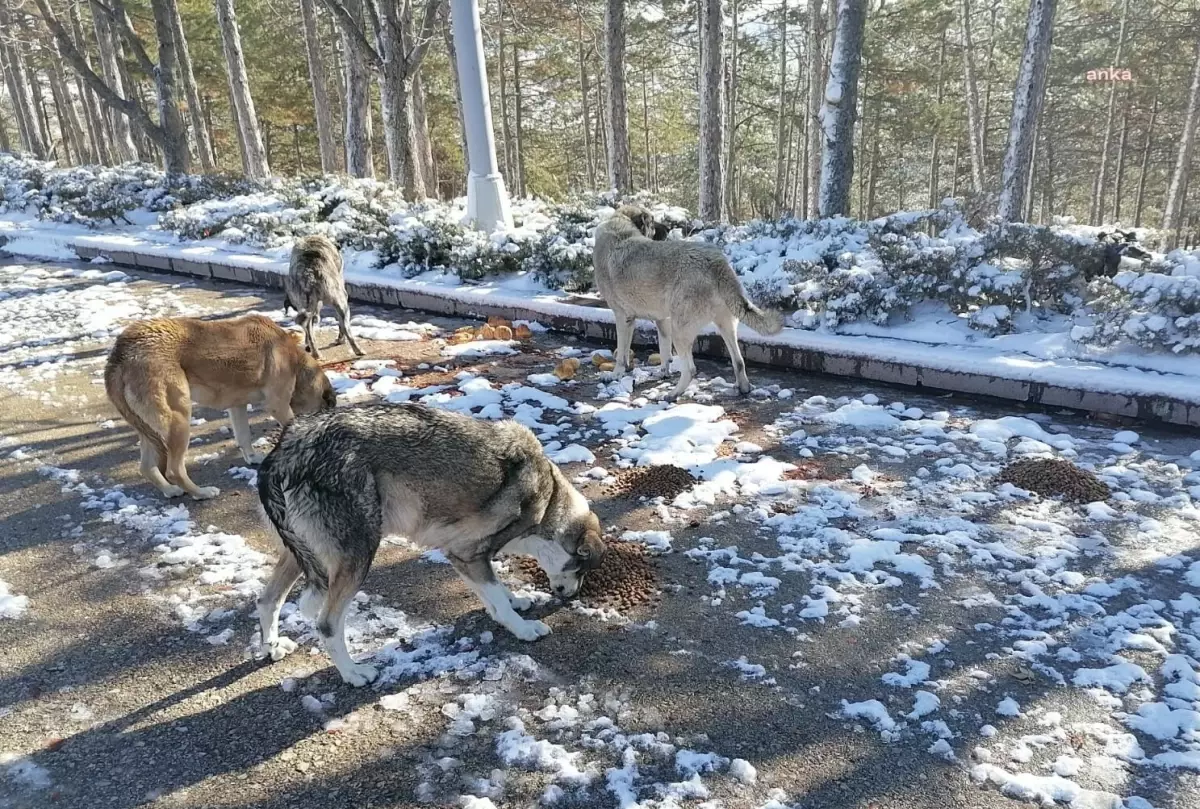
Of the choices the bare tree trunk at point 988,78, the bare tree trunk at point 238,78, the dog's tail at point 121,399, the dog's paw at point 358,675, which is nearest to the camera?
the dog's paw at point 358,675

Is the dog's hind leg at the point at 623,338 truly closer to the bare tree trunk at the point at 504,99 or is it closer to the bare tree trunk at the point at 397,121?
the bare tree trunk at the point at 397,121

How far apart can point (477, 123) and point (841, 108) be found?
19.3ft

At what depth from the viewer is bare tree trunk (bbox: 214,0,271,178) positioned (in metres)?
19.5

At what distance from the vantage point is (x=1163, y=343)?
277 inches

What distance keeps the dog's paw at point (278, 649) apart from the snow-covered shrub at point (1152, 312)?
7501 mm

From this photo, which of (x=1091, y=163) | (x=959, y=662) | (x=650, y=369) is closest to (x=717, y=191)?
(x=650, y=369)

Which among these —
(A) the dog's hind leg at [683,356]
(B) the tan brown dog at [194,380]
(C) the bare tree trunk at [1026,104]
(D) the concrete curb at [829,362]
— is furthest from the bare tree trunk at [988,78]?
(B) the tan brown dog at [194,380]

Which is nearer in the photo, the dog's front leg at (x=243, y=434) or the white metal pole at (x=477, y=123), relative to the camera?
the dog's front leg at (x=243, y=434)

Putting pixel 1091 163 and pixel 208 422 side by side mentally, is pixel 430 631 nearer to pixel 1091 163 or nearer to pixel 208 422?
pixel 208 422

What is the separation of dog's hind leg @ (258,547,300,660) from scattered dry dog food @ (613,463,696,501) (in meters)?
2.49

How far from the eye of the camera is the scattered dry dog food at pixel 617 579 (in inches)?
171

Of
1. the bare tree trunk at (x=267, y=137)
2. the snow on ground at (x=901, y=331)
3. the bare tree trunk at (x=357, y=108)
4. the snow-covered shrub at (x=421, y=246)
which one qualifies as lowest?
the snow on ground at (x=901, y=331)

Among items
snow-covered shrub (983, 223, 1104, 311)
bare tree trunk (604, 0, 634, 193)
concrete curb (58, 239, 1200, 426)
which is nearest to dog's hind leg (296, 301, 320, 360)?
concrete curb (58, 239, 1200, 426)

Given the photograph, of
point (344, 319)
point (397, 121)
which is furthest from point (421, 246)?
point (397, 121)
